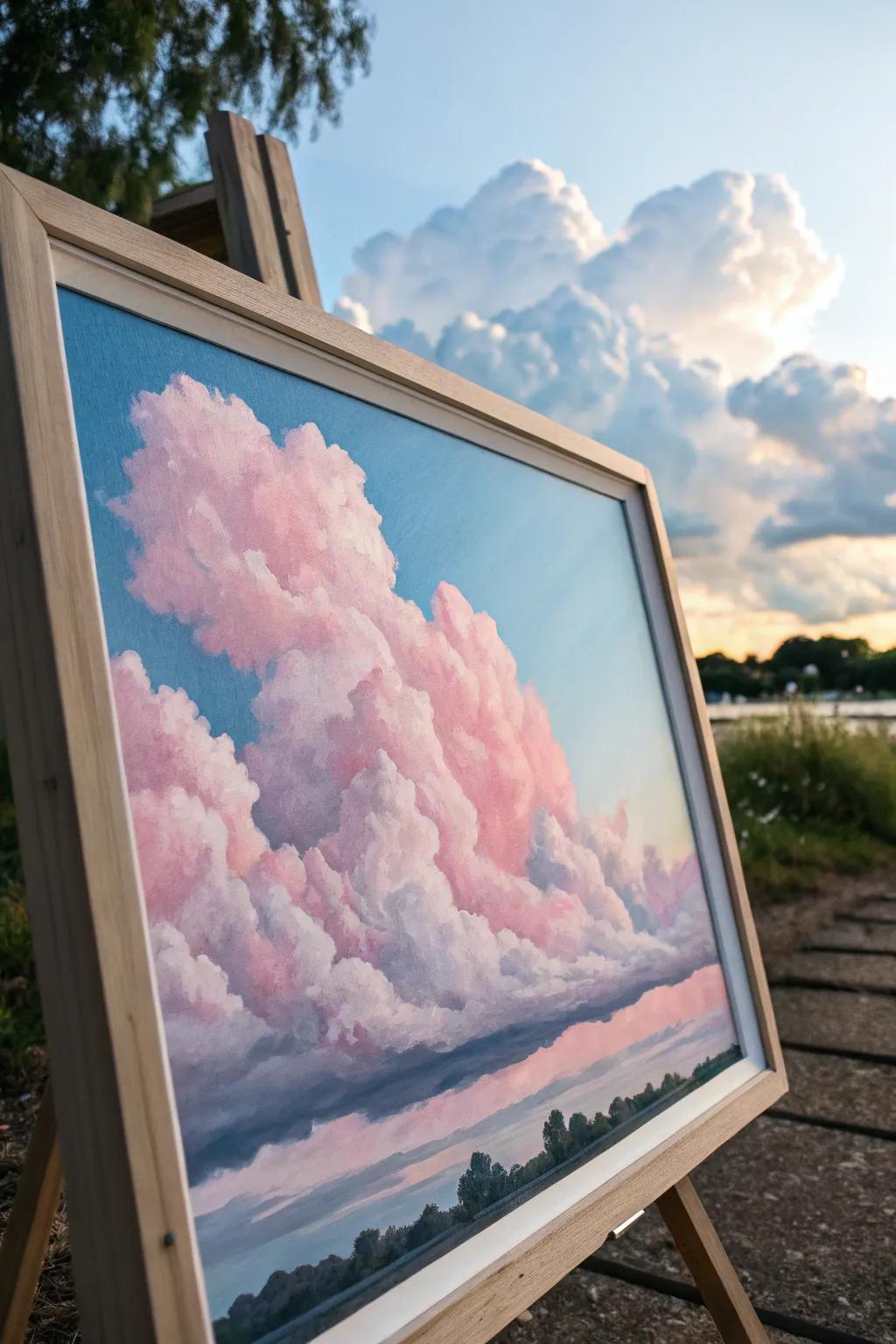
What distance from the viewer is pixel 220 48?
344cm

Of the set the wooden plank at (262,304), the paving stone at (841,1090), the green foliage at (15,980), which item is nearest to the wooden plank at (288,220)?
the wooden plank at (262,304)

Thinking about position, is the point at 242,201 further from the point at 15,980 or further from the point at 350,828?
the point at 15,980

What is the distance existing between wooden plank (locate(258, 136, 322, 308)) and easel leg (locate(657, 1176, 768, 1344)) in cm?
155

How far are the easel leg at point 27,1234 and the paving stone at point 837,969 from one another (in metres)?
2.62

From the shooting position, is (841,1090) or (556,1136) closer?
(556,1136)

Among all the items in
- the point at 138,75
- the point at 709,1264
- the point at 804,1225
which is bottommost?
the point at 804,1225

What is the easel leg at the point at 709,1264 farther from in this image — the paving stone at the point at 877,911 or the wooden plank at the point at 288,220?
the paving stone at the point at 877,911

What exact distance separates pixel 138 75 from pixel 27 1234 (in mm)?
3121

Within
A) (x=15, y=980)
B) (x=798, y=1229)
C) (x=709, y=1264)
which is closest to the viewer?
(x=709, y=1264)

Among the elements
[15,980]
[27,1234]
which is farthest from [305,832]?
[15,980]

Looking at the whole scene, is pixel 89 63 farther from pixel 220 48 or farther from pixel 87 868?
pixel 87 868

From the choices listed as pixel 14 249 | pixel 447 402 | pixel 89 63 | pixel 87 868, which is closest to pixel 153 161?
pixel 89 63

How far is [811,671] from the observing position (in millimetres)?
6129

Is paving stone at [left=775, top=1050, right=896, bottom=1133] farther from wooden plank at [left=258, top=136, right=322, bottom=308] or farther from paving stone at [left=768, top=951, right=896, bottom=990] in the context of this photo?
wooden plank at [left=258, top=136, right=322, bottom=308]
